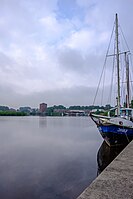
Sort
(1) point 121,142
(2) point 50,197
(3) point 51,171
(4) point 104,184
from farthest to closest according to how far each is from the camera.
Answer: (1) point 121,142 < (3) point 51,171 < (2) point 50,197 < (4) point 104,184

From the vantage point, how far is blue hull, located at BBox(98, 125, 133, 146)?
48.1ft

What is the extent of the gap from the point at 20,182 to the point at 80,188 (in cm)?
267

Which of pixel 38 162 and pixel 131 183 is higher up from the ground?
pixel 131 183

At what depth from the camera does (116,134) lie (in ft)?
48.7

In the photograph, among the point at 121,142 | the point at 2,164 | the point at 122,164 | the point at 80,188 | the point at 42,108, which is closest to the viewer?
the point at 122,164

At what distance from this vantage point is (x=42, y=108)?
18550 cm

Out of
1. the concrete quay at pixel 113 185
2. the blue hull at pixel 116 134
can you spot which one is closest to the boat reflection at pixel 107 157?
the blue hull at pixel 116 134

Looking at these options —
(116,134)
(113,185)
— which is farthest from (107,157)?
(113,185)

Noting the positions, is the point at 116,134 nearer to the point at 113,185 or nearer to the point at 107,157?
the point at 107,157

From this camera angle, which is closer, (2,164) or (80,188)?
(80,188)

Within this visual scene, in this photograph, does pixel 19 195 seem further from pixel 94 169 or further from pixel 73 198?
pixel 94 169

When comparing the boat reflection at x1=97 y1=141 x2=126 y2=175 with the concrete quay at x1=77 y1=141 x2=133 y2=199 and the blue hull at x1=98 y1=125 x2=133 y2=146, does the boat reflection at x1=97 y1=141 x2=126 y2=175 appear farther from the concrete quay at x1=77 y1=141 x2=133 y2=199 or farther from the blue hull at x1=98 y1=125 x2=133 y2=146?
the concrete quay at x1=77 y1=141 x2=133 y2=199

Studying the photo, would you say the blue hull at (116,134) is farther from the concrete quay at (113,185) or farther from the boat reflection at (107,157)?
the concrete quay at (113,185)

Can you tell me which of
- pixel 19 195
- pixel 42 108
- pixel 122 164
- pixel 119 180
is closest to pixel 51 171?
pixel 19 195
